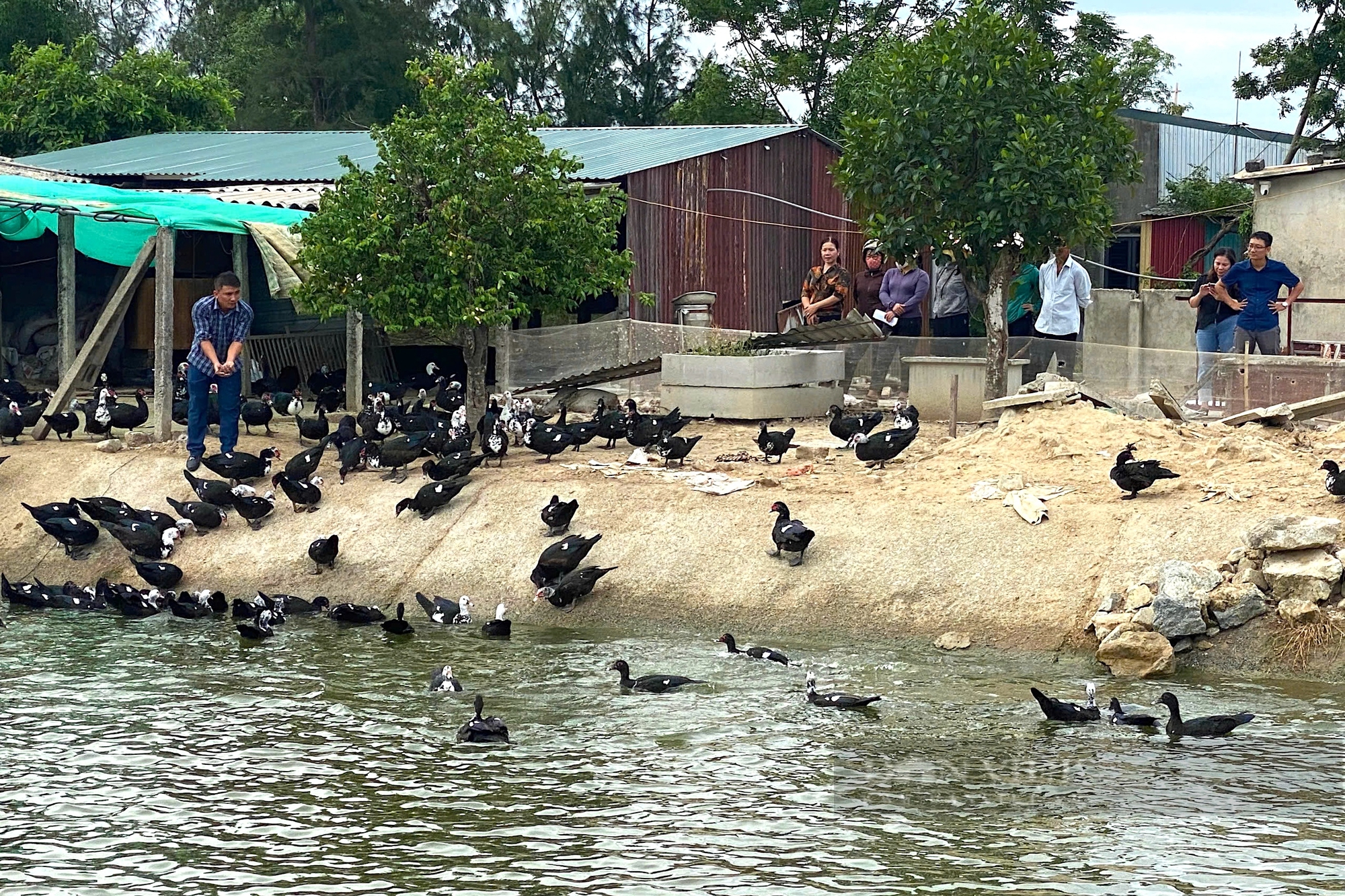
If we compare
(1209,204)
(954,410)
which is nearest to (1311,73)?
(1209,204)

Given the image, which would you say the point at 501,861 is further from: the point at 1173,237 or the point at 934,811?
the point at 1173,237

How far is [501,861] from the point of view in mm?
9594

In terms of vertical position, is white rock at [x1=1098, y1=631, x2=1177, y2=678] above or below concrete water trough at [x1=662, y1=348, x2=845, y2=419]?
below

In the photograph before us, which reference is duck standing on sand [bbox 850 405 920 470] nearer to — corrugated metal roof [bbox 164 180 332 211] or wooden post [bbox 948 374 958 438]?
wooden post [bbox 948 374 958 438]

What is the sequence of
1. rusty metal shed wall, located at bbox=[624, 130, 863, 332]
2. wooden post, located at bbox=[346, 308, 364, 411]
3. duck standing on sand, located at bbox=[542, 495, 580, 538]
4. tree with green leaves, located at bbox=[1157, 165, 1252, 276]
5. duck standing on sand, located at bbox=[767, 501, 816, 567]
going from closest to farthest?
duck standing on sand, located at bbox=[767, 501, 816, 567] < duck standing on sand, located at bbox=[542, 495, 580, 538] < wooden post, located at bbox=[346, 308, 364, 411] < rusty metal shed wall, located at bbox=[624, 130, 863, 332] < tree with green leaves, located at bbox=[1157, 165, 1252, 276]

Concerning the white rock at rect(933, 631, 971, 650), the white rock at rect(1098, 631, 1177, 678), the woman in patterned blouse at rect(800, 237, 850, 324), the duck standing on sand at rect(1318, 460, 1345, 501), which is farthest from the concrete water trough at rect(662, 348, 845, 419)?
the white rock at rect(1098, 631, 1177, 678)

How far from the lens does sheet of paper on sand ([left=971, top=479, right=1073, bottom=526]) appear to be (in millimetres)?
15430

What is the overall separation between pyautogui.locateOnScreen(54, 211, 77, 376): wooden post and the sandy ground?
1887 mm

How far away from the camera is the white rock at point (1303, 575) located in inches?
535

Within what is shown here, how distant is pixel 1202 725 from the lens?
1170 cm

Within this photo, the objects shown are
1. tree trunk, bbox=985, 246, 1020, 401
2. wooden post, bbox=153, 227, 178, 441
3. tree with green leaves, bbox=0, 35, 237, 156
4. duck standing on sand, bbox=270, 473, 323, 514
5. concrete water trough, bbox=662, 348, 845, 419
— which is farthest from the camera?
tree with green leaves, bbox=0, 35, 237, 156

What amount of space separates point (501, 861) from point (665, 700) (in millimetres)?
3352

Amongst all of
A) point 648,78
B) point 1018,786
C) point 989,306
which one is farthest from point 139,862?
point 648,78

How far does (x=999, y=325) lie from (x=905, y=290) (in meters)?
2.48
